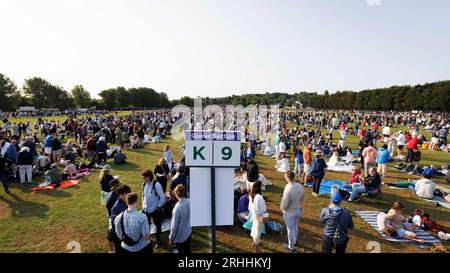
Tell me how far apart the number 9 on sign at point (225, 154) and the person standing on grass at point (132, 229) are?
6.31ft

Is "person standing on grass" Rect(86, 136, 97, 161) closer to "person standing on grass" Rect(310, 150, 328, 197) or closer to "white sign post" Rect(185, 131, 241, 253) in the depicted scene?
"person standing on grass" Rect(310, 150, 328, 197)

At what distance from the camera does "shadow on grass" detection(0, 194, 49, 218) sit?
26.9 ft

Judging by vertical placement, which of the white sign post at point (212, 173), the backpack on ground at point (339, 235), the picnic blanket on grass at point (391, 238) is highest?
the white sign post at point (212, 173)

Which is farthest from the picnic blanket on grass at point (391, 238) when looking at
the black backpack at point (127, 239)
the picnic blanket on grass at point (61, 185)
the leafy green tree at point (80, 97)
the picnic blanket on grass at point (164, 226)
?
the leafy green tree at point (80, 97)

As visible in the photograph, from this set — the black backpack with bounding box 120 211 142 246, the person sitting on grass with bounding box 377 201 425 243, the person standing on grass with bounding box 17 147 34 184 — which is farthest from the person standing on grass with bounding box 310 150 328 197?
the person standing on grass with bounding box 17 147 34 184

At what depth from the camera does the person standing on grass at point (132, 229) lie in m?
4.12

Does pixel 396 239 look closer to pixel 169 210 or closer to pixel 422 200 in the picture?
pixel 422 200

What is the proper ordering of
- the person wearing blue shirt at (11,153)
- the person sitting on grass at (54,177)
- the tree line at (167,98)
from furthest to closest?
the tree line at (167,98) < the person wearing blue shirt at (11,153) < the person sitting on grass at (54,177)

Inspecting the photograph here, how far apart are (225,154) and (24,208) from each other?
890cm

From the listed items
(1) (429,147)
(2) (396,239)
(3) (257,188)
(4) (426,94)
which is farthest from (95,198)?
(4) (426,94)

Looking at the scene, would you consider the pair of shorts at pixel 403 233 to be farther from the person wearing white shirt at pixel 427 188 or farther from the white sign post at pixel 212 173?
the white sign post at pixel 212 173

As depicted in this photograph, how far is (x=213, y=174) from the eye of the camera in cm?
306

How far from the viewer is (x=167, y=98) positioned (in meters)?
141
